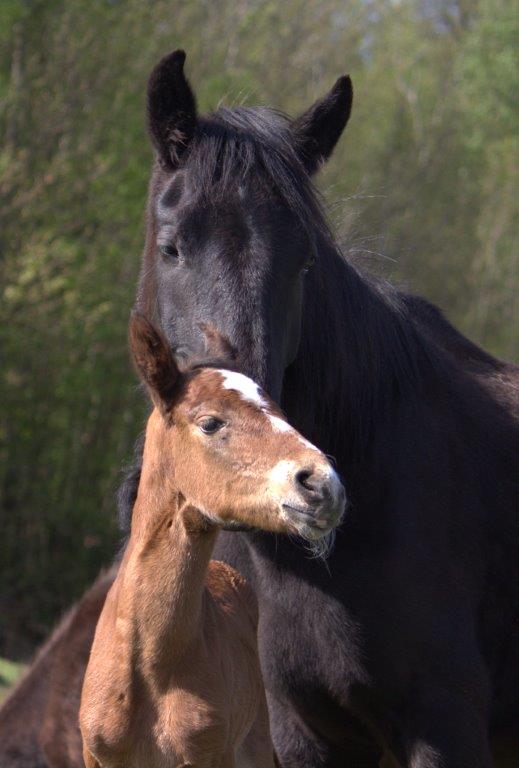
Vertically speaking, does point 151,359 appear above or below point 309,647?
above

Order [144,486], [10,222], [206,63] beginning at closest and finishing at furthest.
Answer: [144,486], [10,222], [206,63]

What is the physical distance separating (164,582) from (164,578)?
0.01 m

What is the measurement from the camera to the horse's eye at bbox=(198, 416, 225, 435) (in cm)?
288

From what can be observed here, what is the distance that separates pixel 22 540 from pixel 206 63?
20.2 ft

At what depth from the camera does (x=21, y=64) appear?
492 inches

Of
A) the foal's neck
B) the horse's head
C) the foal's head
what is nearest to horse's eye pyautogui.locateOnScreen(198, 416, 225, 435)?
the foal's head

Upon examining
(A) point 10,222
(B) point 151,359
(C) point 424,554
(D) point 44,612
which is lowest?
(D) point 44,612

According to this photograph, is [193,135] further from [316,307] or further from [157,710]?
[157,710]

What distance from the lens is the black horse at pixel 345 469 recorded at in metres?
3.17

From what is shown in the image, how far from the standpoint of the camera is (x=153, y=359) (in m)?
2.96

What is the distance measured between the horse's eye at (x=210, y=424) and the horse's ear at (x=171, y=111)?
33.4 inches

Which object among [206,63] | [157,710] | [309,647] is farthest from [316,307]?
[206,63]

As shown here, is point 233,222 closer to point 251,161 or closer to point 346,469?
point 251,161

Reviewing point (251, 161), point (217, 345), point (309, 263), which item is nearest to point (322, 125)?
point (251, 161)
